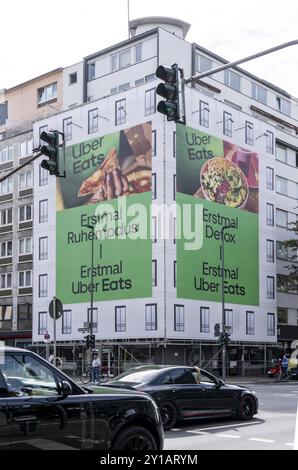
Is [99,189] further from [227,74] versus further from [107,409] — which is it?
[107,409]

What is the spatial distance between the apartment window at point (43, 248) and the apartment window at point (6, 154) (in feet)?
32.4

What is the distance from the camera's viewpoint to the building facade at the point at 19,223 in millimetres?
58125

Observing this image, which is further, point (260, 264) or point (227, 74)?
point (227, 74)

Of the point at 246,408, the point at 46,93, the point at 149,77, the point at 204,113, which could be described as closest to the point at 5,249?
the point at 46,93

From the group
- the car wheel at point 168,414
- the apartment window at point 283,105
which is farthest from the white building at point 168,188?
the car wheel at point 168,414

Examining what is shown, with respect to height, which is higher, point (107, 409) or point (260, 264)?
point (260, 264)

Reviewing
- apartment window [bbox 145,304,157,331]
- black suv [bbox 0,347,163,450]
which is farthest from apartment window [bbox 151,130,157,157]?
black suv [bbox 0,347,163,450]

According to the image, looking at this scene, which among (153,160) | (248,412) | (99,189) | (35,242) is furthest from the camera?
(35,242)

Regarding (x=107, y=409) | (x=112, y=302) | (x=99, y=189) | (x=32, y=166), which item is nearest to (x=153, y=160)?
(x=99, y=189)

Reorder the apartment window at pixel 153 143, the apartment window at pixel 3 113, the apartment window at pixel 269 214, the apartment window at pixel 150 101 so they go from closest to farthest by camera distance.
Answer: the apartment window at pixel 153 143 → the apartment window at pixel 150 101 → the apartment window at pixel 269 214 → the apartment window at pixel 3 113

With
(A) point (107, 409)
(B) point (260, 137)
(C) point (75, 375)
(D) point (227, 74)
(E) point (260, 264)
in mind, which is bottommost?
(C) point (75, 375)

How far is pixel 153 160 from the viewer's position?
49000mm

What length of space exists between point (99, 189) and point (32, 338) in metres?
13.6

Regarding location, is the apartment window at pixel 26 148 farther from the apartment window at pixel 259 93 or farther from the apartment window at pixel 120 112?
the apartment window at pixel 259 93
